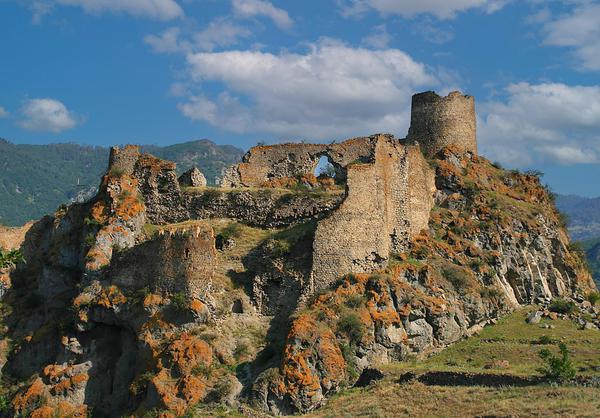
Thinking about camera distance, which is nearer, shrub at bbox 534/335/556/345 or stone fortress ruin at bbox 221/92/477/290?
stone fortress ruin at bbox 221/92/477/290

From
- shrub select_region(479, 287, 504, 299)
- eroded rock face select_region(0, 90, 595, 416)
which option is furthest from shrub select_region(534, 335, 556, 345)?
shrub select_region(479, 287, 504, 299)

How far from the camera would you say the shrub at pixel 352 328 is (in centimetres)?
3744

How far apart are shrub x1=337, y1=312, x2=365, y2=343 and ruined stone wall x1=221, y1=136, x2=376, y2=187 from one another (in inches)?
526

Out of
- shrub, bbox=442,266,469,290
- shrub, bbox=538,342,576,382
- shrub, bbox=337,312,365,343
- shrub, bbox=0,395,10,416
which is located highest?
shrub, bbox=442,266,469,290

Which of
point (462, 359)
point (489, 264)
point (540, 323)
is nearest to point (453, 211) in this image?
point (489, 264)

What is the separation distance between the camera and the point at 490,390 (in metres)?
32.1

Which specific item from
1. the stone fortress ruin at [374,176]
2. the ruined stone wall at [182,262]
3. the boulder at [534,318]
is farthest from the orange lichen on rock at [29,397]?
the boulder at [534,318]

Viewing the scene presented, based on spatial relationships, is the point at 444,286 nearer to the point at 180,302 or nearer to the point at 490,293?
the point at 490,293

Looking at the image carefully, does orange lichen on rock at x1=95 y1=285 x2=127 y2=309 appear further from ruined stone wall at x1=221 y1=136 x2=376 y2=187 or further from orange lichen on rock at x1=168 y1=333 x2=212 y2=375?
ruined stone wall at x1=221 y1=136 x2=376 y2=187

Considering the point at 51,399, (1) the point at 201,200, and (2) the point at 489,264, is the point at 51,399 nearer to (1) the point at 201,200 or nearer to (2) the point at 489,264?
(1) the point at 201,200

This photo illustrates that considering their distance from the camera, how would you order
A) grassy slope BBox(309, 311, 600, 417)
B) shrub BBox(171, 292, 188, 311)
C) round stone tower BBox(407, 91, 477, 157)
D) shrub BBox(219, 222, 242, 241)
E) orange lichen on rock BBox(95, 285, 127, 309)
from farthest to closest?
1. round stone tower BBox(407, 91, 477, 157)
2. shrub BBox(219, 222, 242, 241)
3. orange lichen on rock BBox(95, 285, 127, 309)
4. shrub BBox(171, 292, 188, 311)
5. grassy slope BBox(309, 311, 600, 417)

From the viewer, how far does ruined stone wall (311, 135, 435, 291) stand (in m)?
39.8

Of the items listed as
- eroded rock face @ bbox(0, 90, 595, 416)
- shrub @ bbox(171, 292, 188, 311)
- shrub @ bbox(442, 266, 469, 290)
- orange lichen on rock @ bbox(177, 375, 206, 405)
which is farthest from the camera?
shrub @ bbox(442, 266, 469, 290)

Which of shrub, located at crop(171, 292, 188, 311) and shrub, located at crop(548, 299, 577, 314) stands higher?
shrub, located at crop(171, 292, 188, 311)
